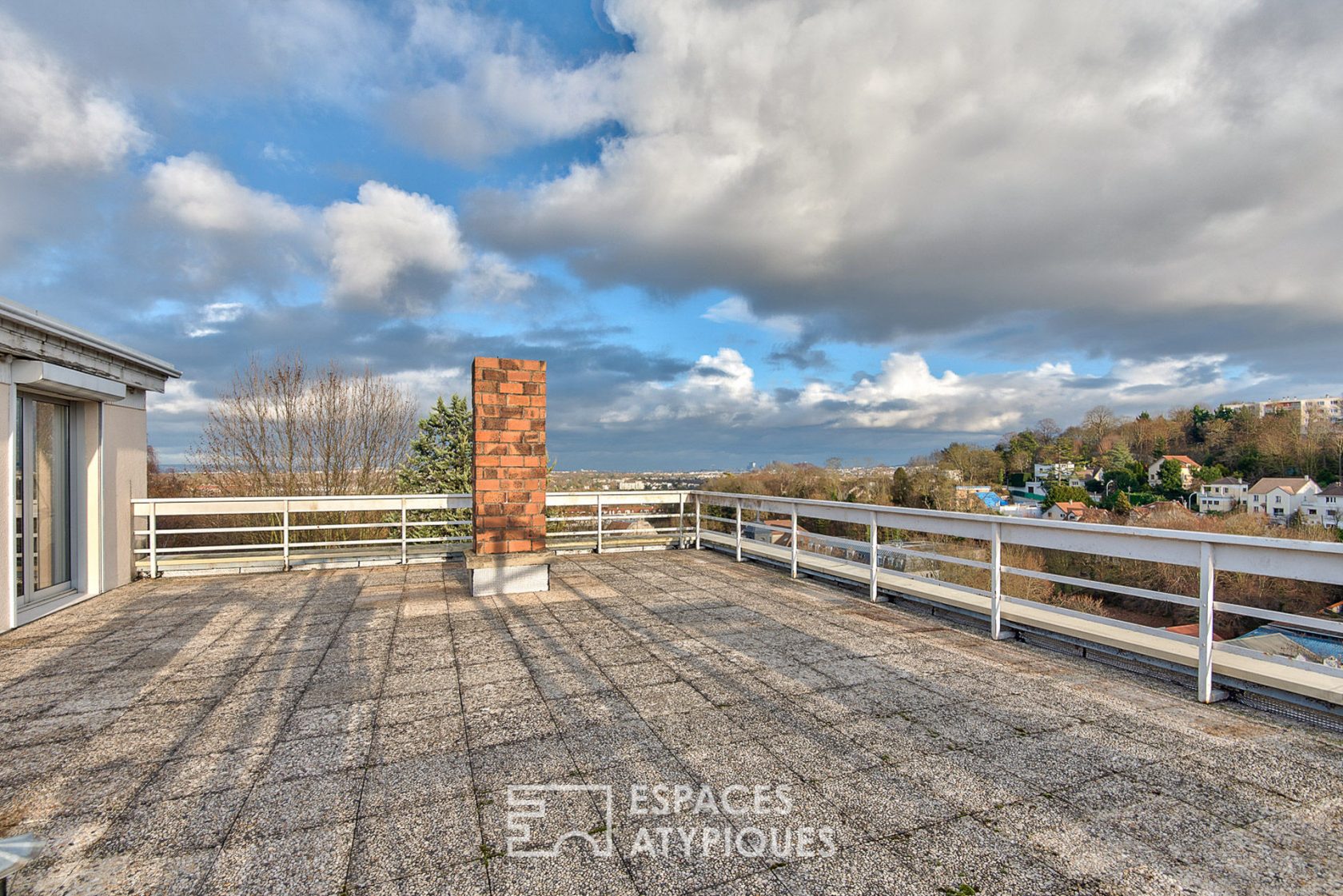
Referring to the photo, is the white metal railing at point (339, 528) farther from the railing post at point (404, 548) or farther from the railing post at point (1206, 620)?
the railing post at point (1206, 620)

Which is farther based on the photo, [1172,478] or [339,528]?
[1172,478]

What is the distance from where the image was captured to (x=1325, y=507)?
2370 centimetres

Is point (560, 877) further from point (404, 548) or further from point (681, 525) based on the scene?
point (681, 525)

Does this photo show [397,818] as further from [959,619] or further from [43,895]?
[959,619]

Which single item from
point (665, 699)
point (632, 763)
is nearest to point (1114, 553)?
point (665, 699)

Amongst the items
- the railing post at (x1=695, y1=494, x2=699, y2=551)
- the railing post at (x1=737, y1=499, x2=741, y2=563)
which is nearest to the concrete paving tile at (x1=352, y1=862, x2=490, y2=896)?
the railing post at (x1=737, y1=499, x2=741, y2=563)

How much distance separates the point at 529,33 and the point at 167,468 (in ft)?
29.5

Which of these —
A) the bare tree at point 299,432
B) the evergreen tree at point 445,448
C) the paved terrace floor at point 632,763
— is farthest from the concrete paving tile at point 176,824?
the evergreen tree at point 445,448

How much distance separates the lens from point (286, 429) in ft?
34.5

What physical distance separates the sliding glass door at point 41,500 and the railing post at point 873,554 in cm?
664

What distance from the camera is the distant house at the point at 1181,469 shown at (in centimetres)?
3180

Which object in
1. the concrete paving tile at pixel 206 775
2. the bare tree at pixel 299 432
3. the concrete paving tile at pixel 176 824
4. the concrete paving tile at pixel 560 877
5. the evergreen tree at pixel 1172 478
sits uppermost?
the bare tree at pixel 299 432

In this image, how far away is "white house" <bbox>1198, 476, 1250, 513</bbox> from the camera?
27297 mm

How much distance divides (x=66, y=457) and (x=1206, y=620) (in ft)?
28.3
